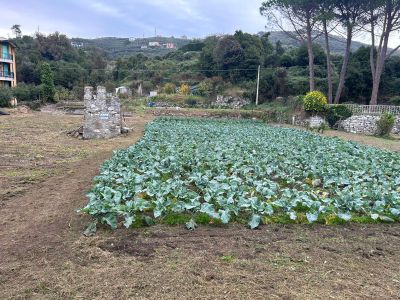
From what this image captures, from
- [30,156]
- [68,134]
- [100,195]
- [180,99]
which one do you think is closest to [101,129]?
[68,134]

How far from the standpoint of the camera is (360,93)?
32062 mm

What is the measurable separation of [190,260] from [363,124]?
841 inches

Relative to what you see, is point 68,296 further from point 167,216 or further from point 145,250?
point 167,216

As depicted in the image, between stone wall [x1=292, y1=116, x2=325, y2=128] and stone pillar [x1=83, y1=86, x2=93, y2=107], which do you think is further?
stone wall [x1=292, y1=116, x2=325, y2=128]

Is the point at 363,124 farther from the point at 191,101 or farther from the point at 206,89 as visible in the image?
the point at 206,89

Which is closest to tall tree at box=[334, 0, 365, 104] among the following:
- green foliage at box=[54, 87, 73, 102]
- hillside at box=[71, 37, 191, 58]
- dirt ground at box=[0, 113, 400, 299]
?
dirt ground at box=[0, 113, 400, 299]

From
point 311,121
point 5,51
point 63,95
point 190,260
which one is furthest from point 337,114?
point 5,51

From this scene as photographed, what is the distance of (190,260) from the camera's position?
370 centimetres

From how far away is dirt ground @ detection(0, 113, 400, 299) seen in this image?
316 cm

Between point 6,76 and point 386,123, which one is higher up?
point 6,76

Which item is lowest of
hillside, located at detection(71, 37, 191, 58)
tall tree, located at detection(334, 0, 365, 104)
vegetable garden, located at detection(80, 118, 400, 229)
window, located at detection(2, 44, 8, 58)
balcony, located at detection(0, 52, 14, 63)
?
vegetable garden, located at detection(80, 118, 400, 229)

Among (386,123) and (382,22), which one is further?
(382,22)

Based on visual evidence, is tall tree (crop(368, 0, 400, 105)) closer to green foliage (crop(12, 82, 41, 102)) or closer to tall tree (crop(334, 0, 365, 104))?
tall tree (crop(334, 0, 365, 104))

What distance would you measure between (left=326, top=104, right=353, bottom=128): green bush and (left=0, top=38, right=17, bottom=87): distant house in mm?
34908
